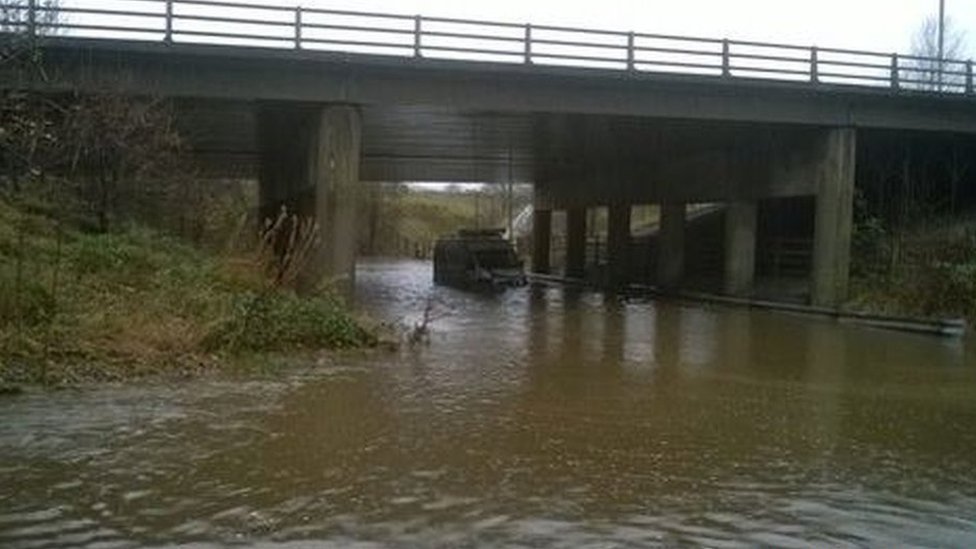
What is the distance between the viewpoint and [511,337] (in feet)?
72.1

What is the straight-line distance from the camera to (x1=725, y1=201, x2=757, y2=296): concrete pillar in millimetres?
35156

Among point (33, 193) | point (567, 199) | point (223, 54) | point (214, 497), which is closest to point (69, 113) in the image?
point (33, 193)

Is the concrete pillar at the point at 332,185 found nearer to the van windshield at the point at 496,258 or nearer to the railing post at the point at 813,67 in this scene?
the railing post at the point at 813,67

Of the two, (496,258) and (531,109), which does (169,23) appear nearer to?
(531,109)

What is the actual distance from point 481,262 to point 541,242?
13174mm

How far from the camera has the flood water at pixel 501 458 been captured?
7316mm

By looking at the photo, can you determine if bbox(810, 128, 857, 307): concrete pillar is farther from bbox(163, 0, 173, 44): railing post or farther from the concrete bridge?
bbox(163, 0, 173, 44): railing post

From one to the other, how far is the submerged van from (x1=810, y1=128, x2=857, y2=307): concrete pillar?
49.2ft

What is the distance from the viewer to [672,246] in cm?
4122

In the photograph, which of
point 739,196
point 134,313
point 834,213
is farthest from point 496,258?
point 134,313

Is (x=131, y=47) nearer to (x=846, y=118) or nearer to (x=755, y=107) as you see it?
(x=755, y=107)

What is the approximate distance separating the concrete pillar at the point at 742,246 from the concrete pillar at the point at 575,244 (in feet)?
53.5

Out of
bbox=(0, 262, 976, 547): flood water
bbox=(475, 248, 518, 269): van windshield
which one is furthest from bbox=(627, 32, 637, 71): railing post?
bbox=(475, 248, 518, 269): van windshield

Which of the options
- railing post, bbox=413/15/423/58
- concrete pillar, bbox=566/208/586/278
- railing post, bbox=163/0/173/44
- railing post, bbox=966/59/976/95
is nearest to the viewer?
railing post, bbox=163/0/173/44
